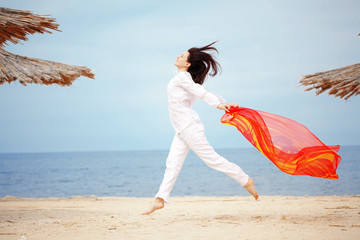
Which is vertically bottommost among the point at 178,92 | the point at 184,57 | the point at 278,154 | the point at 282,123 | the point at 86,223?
the point at 86,223

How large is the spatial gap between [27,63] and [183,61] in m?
3.46


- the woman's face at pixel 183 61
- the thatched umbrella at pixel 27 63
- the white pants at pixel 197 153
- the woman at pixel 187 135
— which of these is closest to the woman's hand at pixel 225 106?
the woman at pixel 187 135

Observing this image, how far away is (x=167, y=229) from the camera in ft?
13.0

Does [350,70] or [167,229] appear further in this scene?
[350,70]

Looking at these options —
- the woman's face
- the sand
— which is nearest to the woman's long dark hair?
the woman's face

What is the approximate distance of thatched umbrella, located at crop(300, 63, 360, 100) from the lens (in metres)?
7.11

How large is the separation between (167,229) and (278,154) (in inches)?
63.5

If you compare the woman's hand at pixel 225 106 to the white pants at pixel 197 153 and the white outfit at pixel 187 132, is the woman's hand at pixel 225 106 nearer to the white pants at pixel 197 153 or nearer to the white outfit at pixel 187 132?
the white outfit at pixel 187 132

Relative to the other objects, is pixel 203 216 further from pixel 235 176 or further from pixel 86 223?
pixel 86 223

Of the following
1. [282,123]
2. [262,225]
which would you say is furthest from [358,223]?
[282,123]

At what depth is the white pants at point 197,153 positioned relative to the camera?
4375mm

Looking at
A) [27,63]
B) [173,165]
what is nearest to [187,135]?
[173,165]

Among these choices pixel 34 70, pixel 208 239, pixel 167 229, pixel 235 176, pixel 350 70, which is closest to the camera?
pixel 208 239

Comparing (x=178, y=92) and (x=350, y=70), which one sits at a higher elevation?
(x=350, y=70)
